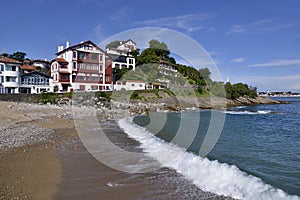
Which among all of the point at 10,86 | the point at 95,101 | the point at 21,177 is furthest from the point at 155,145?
the point at 10,86

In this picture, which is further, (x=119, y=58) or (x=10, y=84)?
(x=119, y=58)

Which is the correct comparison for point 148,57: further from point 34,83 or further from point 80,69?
point 34,83

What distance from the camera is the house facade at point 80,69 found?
47906 mm

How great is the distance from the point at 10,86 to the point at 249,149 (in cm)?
4084

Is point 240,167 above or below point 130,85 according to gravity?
below

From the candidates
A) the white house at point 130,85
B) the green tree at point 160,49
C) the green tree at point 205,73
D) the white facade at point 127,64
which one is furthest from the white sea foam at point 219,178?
the green tree at point 205,73

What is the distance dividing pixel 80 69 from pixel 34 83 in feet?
28.4

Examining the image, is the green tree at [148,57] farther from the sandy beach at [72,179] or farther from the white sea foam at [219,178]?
the sandy beach at [72,179]

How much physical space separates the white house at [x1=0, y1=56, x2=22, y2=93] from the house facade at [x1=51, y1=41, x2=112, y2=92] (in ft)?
22.1

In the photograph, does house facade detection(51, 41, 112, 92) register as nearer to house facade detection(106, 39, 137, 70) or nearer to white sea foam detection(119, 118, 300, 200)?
house facade detection(106, 39, 137, 70)

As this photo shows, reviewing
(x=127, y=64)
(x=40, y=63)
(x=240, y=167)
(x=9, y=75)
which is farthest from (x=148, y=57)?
(x=240, y=167)

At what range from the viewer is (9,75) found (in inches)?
1676

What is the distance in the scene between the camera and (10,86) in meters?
42.7

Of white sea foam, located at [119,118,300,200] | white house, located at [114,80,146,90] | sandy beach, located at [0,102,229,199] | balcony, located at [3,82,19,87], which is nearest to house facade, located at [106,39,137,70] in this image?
white house, located at [114,80,146,90]
